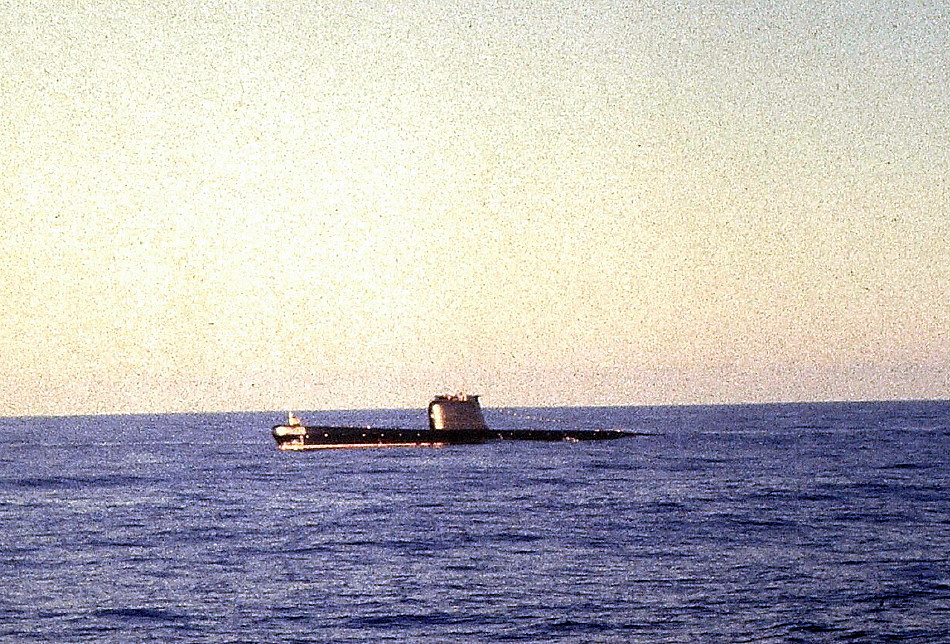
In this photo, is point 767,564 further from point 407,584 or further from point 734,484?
point 734,484

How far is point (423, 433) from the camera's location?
12719 cm

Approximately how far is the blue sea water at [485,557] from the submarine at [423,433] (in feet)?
122

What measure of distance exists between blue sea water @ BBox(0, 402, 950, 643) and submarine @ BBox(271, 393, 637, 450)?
37.3 m

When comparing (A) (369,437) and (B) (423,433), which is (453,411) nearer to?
(B) (423,433)

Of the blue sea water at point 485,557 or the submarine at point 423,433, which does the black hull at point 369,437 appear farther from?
the blue sea water at point 485,557

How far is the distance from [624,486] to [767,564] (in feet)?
108

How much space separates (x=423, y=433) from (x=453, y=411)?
4.66 metres

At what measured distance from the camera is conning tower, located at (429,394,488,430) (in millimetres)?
124500

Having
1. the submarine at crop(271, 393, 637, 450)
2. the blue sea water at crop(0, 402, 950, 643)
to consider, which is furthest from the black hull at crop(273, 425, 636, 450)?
the blue sea water at crop(0, 402, 950, 643)

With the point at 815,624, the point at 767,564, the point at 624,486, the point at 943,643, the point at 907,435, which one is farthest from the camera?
the point at 907,435

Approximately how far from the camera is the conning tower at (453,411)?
12450cm

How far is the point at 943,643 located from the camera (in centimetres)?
2870

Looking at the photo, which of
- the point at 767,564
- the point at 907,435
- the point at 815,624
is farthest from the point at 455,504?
the point at 907,435

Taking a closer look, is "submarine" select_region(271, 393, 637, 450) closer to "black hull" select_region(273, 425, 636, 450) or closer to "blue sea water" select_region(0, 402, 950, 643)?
"black hull" select_region(273, 425, 636, 450)
